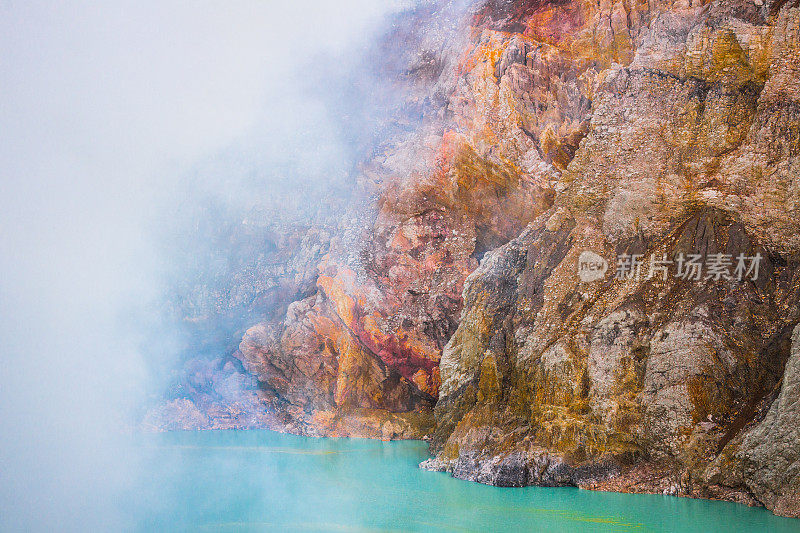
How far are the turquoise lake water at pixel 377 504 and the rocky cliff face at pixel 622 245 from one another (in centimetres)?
94

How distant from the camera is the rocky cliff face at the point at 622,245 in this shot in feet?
47.9

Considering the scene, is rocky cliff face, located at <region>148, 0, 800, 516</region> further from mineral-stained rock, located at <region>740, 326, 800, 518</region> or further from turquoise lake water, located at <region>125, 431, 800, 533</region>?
turquoise lake water, located at <region>125, 431, 800, 533</region>

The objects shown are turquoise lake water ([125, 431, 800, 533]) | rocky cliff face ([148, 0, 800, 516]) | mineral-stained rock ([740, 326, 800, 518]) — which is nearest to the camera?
mineral-stained rock ([740, 326, 800, 518])

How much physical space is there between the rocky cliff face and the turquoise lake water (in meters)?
0.94

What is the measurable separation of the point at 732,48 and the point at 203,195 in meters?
25.2

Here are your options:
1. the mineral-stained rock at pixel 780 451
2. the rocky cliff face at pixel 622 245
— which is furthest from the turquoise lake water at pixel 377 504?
the rocky cliff face at pixel 622 245

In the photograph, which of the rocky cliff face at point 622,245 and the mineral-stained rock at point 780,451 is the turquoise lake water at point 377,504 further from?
the rocky cliff face at point 622,245

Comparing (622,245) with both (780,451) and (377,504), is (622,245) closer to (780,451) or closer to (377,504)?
(780,451)

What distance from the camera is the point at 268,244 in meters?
33.2

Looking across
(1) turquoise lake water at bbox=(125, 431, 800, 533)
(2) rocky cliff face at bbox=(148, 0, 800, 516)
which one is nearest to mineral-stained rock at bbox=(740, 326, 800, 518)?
(2) rocky cliff face at bbox=(148, 0, 800, 516)

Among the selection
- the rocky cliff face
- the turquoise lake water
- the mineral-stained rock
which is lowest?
the turquoise lake water

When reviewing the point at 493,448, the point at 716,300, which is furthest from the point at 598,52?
the point at 493,448

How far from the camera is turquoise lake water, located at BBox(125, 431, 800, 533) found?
41.1 ft

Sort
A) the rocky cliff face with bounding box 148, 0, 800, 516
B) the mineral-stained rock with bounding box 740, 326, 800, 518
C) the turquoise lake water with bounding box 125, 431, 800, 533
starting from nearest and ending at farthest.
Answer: the mineral-stained rock with bounding box 740, 326, 800, 518 → the turquoise lake water with bounding box 125, 431, 800, 533 → the rocky cliff face with bounding box 148, 0, 800, 516
